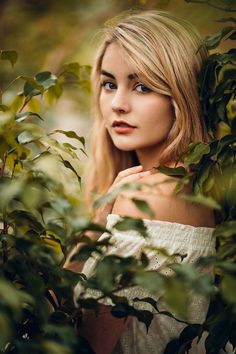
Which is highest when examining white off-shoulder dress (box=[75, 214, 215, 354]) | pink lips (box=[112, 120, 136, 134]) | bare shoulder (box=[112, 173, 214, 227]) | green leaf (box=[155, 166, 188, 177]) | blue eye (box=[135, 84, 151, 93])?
blue eye (box=[135, 84, 151, 93])

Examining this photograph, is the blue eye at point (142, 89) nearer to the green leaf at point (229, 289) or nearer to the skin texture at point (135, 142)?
the skin texture at point (135, 142)

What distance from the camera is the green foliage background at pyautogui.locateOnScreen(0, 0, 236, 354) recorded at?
97 centimetres

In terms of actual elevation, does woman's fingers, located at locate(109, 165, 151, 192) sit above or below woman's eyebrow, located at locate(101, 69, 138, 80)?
below

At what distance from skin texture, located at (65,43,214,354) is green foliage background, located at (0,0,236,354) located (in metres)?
0.14

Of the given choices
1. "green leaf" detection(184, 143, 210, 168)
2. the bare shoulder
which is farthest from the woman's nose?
"green leaf" detection(184, 143, 210, 168)

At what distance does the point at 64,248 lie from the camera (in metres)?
1.11

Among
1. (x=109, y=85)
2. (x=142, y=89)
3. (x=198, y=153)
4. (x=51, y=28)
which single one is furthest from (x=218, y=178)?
(x=51, y=28)

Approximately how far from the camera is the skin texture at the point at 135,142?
1.87m

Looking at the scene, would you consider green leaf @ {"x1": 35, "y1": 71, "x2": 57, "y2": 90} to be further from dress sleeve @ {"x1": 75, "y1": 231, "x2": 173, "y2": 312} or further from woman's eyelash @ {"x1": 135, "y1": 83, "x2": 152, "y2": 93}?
dress sleeve @ {"x1": 75, "y1": 231, "x2": 173, "y2": 312}

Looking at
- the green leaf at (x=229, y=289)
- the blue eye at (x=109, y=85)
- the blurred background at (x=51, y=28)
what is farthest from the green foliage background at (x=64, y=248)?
the blurred background at (x=51, y=28)

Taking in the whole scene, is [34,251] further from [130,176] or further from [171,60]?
[171,60]

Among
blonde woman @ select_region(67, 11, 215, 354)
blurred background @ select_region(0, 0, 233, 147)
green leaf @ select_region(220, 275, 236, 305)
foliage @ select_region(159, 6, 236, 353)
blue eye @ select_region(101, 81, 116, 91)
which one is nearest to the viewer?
green leaf @ select_region(220, 275, 236, 305)

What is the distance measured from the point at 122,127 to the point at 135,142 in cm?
6

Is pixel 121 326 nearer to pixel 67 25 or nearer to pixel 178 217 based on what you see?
pixel 178 217
